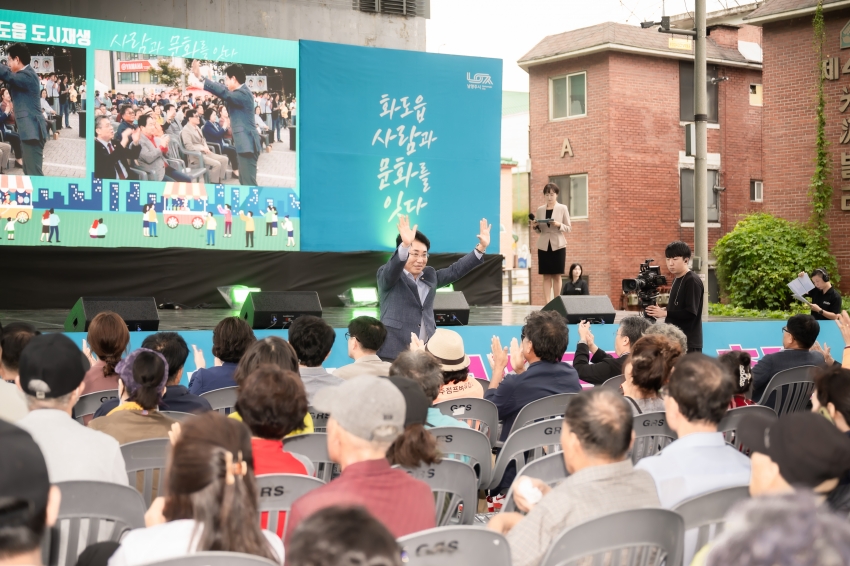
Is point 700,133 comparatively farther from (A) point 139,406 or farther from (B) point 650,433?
(A) point 139,406

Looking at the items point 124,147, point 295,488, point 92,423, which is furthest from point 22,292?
point 295,488

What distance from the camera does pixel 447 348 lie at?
4.27 metres

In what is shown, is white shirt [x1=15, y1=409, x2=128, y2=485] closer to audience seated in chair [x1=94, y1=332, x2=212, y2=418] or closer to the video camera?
audience seated in chair [x1=94, y1=332, x2=212, y2=418]

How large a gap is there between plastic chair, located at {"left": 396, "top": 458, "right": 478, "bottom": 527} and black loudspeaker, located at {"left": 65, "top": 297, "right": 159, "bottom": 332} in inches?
212

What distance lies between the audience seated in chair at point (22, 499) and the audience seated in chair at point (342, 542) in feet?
1.68

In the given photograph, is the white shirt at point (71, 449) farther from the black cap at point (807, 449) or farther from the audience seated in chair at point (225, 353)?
the audience seated in chair at point (225, 353)

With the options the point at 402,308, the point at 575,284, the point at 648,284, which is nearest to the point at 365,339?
the point at 402,308

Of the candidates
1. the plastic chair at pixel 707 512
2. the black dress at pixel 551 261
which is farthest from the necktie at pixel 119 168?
the plastic chair at pixel 707 512

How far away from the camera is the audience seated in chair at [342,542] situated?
4.06ft

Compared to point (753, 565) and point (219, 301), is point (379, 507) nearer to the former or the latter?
point (753, 565)

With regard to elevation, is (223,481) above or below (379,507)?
above

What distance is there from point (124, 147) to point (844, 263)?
13424 millimetres

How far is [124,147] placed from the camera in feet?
37.1

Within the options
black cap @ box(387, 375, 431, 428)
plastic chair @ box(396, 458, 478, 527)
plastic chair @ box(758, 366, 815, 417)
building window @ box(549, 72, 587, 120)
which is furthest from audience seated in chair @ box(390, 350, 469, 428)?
building window @ box(549, 72, 587, 120)
